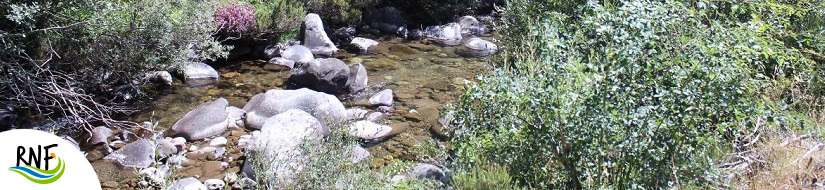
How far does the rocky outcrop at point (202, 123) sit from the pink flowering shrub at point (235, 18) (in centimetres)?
301

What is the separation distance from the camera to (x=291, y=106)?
27.3 ft

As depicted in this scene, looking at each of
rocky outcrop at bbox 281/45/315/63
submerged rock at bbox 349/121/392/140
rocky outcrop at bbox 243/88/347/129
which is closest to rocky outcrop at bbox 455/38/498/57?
rocky outcrop at bbox 281/45/315/63

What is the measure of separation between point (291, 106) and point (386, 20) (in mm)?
7511

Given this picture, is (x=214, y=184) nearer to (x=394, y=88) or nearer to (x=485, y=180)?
(x=485, y=180)

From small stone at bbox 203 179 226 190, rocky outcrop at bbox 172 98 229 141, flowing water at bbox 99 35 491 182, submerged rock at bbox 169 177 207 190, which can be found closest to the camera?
submerged rock at bbox 169 177 207 190

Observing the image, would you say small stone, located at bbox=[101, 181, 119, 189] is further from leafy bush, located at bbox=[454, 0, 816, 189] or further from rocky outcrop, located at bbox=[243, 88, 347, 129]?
leafy bush, located at bbox=[454, 0, 816, 189]

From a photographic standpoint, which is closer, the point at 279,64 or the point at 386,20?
the point at 279,64

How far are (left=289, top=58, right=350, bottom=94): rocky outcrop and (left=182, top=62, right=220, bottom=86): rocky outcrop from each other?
139 cm

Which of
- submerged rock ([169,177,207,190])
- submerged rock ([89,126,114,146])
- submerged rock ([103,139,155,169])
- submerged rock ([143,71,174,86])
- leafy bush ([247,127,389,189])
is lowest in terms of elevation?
submerged rock ([169,177,207,190])

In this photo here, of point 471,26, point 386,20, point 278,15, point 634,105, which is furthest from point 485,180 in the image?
point 471,26

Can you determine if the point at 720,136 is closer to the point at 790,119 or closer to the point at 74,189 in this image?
the point at 790,119

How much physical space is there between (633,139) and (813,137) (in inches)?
52.1

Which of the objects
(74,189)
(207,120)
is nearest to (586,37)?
(74,189)

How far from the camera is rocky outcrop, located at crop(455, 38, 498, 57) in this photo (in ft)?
43.1
